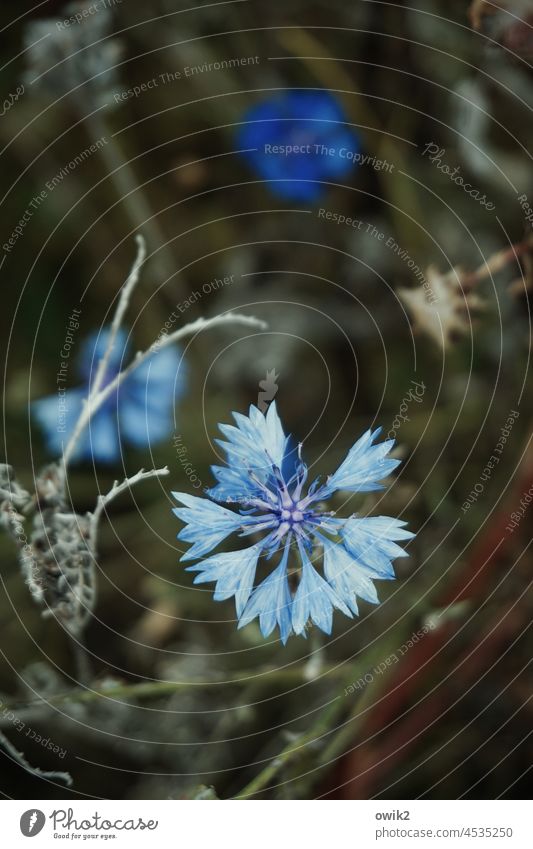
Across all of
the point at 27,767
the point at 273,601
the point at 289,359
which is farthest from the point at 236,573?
the point at 289,359

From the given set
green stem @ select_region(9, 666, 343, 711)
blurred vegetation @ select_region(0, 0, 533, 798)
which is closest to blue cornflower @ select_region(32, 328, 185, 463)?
blurred vegetation @ select_region(0, 0, 533, 798)

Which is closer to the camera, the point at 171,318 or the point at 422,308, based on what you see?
the point at 422,308

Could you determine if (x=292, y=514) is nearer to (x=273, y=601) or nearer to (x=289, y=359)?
(x=273, y=601)

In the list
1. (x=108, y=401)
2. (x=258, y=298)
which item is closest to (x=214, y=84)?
(x=258, y=298)

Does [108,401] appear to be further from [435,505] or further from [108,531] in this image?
[435,505]

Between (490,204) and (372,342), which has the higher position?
(490,204)

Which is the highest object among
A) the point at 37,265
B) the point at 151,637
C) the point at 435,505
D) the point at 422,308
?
the point at 37,265

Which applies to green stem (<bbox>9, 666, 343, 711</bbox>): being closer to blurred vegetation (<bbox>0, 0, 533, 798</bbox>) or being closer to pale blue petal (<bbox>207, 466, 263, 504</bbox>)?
blurred vegetation (<bbox>0, 0, 533, 798</bbox>)

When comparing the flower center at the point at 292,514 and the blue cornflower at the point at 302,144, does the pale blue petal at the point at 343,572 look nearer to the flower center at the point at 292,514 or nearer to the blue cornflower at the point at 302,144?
the flower center at the point at 292,514
